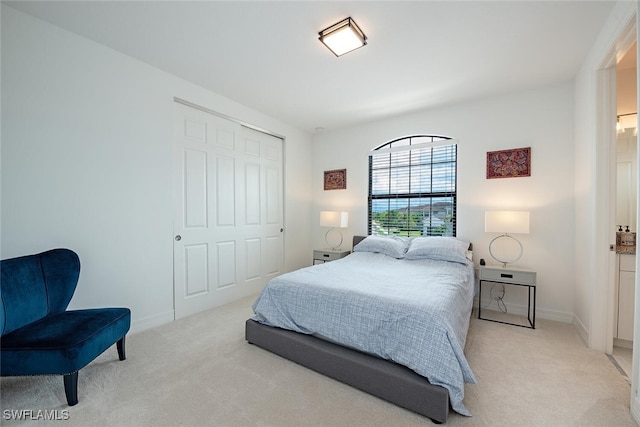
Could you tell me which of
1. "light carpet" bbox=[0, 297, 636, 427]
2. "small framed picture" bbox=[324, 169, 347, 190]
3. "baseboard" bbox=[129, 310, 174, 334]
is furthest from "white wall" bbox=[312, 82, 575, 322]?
"baseboard" bbox=[129, 310, 174, 334]

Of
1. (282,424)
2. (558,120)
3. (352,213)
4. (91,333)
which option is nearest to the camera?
(282,424)

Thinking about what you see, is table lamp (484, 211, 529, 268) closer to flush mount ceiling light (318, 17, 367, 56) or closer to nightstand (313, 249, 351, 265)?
nightstand (313, 249, 351, 265)

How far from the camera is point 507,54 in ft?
8.05

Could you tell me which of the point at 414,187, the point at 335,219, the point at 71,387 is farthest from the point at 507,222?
the point at 71,387

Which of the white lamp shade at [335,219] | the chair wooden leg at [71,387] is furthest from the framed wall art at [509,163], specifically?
the chair wooden leg at [71,387]

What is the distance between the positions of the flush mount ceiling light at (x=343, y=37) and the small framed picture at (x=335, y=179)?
7.72 ft

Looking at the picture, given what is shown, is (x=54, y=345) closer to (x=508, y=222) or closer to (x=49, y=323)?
(x=49, y=323)

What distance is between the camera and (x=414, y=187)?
3.98m

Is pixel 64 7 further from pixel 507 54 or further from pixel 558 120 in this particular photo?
pixel 558 120

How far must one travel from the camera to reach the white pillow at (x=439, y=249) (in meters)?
3.01

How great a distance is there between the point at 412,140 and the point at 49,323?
437cm

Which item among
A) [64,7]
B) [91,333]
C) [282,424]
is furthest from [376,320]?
[64,7]

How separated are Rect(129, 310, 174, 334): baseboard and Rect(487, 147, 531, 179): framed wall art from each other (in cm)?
421

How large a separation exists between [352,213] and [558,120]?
9.28 feet
